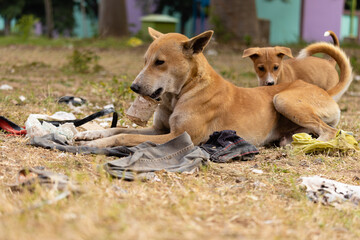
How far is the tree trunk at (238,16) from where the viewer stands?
47.3ft

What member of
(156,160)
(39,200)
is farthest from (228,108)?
(39,200)

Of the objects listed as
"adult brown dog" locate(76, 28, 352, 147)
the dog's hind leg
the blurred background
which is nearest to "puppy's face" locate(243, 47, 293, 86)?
"adult brown dog" locate(76, 28, 352, 147)

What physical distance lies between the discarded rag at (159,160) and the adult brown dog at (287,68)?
285 cm

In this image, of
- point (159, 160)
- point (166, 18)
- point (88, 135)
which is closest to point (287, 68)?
point (88, 135)

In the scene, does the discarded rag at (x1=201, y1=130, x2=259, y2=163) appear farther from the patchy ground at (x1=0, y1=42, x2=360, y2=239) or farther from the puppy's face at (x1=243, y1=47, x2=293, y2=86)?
the puppy's face at (x1=243, y1=47, x2=293, y2=86)

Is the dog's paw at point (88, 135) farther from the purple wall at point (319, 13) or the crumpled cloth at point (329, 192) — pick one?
the purple wall at point (319, 13)

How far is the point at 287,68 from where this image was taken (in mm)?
7297

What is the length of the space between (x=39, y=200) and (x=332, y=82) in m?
5.84

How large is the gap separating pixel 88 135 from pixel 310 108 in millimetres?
2434

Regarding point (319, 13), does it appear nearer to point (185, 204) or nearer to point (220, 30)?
point (220, 30)

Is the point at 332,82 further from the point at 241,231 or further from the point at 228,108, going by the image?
the point at 241,231

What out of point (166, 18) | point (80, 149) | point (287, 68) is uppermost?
point (166, 18)

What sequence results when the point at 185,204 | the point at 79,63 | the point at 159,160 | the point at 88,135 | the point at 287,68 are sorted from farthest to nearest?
1. the point at 79,63
2. the point at 287,68
3. the point at 88,135
4. the point at 159,160
5. the point at 185,204

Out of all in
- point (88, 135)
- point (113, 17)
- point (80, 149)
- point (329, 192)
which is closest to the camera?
point (329, 192)
